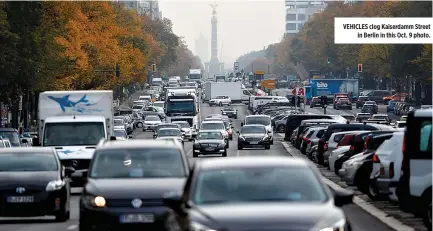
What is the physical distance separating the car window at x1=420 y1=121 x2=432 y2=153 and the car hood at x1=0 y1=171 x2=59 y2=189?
278 inches

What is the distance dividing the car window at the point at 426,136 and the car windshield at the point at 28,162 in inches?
295

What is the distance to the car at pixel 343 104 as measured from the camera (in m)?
136

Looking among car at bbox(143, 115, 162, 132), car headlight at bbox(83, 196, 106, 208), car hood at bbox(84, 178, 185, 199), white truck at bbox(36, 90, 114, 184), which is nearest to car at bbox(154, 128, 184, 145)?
white truck at bbox(36, 90, 114, 184)

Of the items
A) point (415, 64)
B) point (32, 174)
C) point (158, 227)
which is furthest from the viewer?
point (415, 64)

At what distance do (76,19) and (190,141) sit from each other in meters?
23.6

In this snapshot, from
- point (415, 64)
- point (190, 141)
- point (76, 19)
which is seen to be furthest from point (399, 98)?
point (190, 141)

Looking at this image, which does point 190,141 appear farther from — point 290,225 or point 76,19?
point 290,225

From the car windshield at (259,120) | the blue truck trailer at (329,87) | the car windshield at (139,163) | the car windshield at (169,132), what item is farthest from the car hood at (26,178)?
the blue truck trailer at (329,87)

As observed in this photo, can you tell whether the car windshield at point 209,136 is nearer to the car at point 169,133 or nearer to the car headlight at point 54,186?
the car at point 169,133

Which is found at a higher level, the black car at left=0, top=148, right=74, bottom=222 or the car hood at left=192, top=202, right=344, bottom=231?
the car hood at left=192, top=202, right=344, bottom=231

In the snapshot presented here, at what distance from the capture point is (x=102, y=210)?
18125 mm

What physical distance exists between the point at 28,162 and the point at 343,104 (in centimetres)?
11302

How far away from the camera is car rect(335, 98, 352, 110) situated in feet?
447

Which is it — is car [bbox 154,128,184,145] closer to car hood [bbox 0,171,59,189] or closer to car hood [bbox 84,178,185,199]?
car hood [bbox 0,171,59,189]
